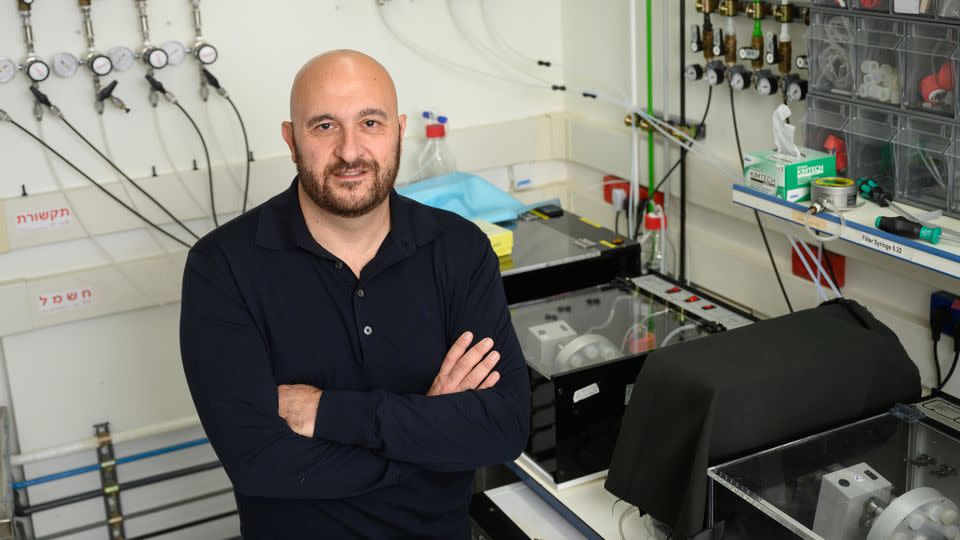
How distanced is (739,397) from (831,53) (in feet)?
2.89

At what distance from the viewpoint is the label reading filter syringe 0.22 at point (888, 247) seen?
2047 mm

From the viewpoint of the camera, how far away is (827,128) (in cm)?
238

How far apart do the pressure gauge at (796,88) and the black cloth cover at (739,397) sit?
656 mm

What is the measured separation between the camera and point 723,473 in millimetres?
1858

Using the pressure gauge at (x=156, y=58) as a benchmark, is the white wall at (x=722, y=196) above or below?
below

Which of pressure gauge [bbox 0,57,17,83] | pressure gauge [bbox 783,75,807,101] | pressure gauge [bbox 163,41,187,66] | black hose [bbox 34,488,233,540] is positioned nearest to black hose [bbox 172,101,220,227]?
pressure gauge [bbox 163,41,187,66]

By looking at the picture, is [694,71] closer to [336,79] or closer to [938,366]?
[938,366]

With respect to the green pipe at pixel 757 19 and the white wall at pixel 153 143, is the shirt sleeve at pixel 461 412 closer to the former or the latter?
the green pipe at pixel 757 19

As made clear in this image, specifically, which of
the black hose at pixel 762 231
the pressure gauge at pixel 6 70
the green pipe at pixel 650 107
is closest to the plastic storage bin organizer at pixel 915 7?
the black hose at pixel 762 231

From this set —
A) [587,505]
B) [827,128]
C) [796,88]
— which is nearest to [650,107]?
[796,88]

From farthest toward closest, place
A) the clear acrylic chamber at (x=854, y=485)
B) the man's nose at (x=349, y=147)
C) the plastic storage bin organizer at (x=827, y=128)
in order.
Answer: the plastic storage bin organizer at (x=827, y=128), the man's nose at (x=349, y=147), the clear acrylic chamber at (x=854, y=485)

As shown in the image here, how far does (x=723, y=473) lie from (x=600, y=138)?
1766 millimetres

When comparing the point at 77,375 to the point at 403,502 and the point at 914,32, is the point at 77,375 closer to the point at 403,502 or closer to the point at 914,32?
the point at 403,502

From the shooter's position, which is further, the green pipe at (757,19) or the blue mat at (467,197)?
the blue mat at (467,197)
